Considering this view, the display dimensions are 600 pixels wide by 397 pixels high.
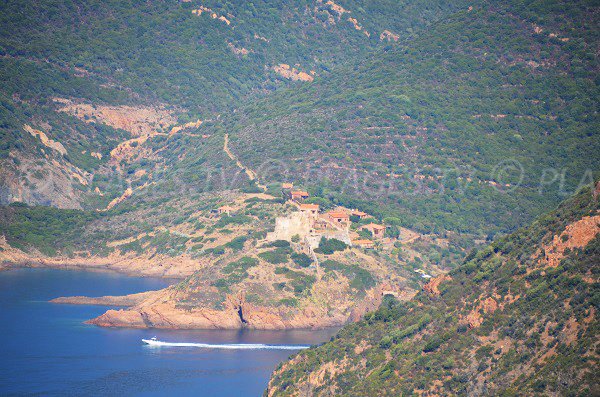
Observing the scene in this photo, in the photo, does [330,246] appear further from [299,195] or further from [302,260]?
[299,195]

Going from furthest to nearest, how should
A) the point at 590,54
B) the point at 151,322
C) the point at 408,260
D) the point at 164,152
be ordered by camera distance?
the point at 164,152
the point at 590,54
the point at 408,260
the point at 151,322

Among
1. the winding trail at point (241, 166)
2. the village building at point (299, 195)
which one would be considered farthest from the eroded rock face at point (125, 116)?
the village building at point (299, 195)

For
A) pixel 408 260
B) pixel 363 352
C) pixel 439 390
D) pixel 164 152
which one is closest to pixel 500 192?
pixel 408 260

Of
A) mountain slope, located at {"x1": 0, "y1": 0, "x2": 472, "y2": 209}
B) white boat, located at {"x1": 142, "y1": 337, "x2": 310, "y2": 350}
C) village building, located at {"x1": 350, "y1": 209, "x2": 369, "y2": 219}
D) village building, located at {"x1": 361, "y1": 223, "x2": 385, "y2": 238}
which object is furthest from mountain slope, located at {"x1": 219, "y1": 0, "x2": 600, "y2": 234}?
white boat, located at {"x1": 142, "y1": 337, "x2": 310, "y2": 350}

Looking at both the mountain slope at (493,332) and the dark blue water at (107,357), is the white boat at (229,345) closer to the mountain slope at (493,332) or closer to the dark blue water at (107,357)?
the dark blue water at (107,357)

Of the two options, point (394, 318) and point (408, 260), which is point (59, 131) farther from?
point (394, 318)
